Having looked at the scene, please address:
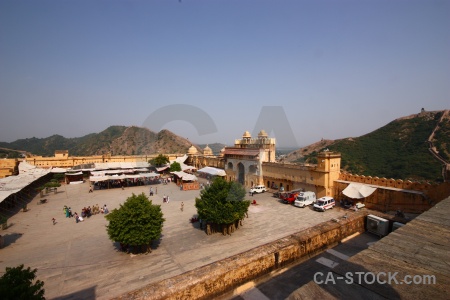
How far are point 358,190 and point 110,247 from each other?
54.3 feet

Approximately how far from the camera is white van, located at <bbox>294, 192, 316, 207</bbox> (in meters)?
18.7

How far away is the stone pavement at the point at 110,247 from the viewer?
31.3 ft

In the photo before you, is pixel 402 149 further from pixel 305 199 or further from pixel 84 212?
pixel 84 212

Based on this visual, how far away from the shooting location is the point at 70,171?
32469 millimetres

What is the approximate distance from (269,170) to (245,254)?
59.6 feet

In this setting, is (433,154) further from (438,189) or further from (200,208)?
(200,208)

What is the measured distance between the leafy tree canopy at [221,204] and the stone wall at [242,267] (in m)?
5.45

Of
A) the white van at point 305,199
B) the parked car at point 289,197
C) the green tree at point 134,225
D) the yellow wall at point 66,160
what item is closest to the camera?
the green tree at point 134,225

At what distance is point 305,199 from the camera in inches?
740

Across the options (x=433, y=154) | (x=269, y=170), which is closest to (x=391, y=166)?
(x=433, y=154)

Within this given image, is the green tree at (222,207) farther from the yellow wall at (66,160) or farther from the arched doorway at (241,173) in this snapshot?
the yellow wall at (66,160)

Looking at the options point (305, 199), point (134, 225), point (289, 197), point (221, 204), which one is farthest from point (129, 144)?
point (134, 225)

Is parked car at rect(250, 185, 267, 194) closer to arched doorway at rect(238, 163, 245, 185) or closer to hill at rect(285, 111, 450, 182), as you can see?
arched doorway at rect(238, 163, 245, 185)

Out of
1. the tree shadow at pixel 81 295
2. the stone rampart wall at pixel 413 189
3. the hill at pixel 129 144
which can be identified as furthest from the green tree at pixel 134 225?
the hill at pixel 129 144
